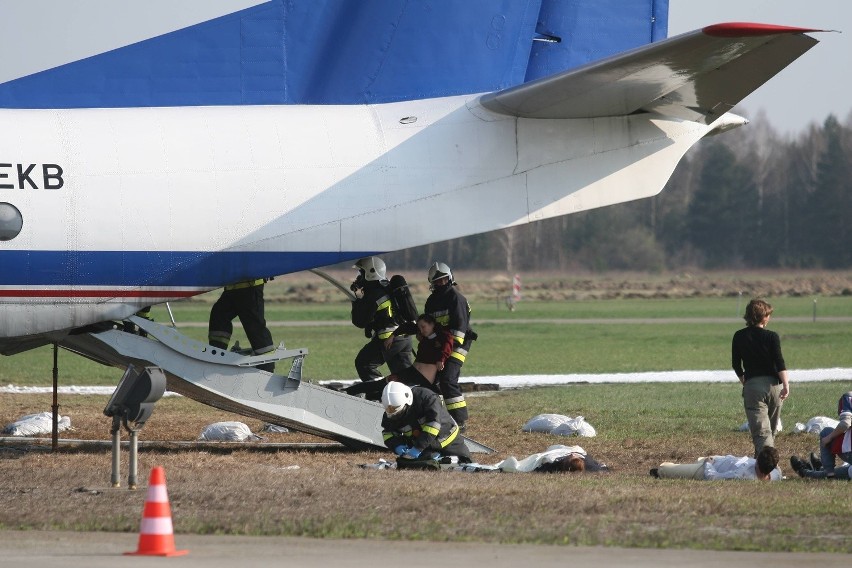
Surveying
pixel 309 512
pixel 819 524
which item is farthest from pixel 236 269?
pixel 819 524

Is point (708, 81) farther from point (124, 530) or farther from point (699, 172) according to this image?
point (699, 172)

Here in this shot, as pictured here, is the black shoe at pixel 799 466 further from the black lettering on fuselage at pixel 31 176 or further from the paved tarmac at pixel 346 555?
the black lettering on fuselage at pixel 31 176

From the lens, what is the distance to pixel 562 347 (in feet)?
116

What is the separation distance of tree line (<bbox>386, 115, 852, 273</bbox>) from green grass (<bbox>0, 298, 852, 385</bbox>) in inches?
907

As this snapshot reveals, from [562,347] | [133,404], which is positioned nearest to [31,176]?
[133,404]

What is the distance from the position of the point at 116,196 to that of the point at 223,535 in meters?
5.35

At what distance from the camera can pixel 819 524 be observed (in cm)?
955

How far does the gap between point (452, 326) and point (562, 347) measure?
2095 cm

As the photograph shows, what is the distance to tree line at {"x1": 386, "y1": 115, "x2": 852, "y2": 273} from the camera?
254 ft

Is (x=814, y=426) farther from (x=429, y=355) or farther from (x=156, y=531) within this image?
(x=156, y=531)

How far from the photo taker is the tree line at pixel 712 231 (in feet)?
254

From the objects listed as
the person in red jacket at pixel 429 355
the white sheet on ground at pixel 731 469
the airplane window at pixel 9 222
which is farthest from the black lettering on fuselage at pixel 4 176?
the white sheet on ground at pixel 731 469

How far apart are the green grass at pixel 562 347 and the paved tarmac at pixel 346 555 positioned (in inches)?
672

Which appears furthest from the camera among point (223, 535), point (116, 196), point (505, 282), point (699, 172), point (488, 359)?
point (699, 172)
